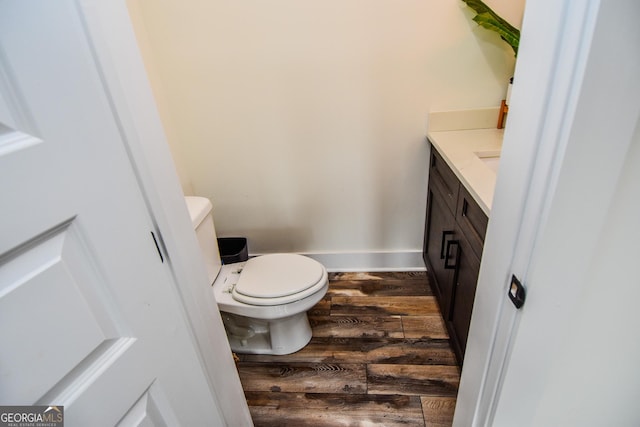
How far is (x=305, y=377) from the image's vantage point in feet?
5.01

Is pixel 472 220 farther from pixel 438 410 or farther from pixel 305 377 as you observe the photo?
pixel 305 377

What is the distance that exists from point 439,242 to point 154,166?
4.70 ft

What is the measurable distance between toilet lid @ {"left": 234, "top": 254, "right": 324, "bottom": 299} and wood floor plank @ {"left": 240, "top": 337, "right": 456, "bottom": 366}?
15.8 inches

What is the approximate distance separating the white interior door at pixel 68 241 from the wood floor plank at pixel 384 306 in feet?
4.42

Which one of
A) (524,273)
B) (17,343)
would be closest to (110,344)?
(17,343)

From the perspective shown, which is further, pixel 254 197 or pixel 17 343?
pixel 254 197

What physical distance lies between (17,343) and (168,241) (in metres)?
0.30

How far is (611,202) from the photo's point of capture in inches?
19.4

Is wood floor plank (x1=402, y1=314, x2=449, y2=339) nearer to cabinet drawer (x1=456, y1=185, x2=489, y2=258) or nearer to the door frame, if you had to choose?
Answer: cabinet drawer (x1=456, y1=185, x2=489, y2=258)

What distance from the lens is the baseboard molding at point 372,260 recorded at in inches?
82.6

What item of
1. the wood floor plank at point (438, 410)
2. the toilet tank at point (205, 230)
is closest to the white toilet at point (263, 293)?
the toilet tank at point (205, 230)

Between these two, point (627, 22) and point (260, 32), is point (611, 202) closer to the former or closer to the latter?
point (627, 22)

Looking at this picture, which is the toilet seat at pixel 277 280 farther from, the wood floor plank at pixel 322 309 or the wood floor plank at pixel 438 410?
the wood floor plank at pixel 438 410

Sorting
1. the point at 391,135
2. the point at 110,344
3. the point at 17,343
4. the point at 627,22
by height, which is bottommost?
the point at 391,135
